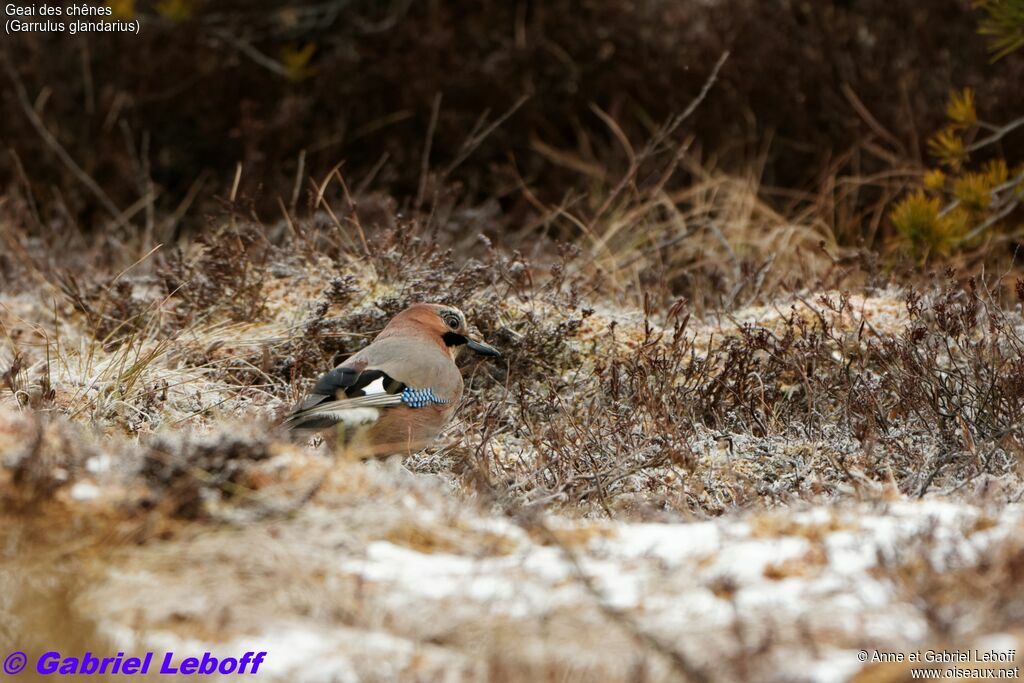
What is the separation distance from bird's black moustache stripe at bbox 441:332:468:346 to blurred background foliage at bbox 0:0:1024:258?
334 cm

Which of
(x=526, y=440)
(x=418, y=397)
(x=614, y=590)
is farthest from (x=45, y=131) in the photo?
(x=614, y=590)

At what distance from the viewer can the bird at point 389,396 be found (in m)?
4.27

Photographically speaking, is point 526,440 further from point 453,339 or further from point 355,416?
point 355,416

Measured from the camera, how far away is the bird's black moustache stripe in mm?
4961

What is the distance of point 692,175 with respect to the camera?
8.60 meters

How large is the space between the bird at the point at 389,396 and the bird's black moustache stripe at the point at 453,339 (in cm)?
10

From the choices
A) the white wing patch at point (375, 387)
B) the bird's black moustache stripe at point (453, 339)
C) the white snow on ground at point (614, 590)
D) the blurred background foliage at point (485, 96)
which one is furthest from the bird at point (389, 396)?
the blurred background foliage at point (485, 96)

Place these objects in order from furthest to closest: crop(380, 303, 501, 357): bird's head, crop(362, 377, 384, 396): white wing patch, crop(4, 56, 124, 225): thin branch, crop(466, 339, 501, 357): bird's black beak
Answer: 1. crop(4, 56, 124, 225): thin branch
2. crop(466, 339, 501, 357): bird's black beak
3. crop(380, 303, 501, 357): bird's head
4. crop(362, 377, 384, 396): white wing patch

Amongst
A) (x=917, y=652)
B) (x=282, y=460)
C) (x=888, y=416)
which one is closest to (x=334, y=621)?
(x=282, y=460)

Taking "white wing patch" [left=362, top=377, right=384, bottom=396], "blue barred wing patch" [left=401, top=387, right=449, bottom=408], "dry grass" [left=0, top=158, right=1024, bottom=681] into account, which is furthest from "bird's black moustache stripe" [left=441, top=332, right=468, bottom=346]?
"white wing patch" [left=362, top=377, right=384, bottom=396]

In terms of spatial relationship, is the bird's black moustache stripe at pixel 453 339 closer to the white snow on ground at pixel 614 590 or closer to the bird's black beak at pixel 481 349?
the bird's black beak at pixel 481 349

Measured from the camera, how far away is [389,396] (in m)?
4.39

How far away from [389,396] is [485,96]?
5.14 m

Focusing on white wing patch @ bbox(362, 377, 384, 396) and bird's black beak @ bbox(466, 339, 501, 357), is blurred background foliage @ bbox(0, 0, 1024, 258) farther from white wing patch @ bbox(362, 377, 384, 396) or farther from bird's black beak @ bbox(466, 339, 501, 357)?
white wing patch @ bbox(362, 377, 384, 396)
